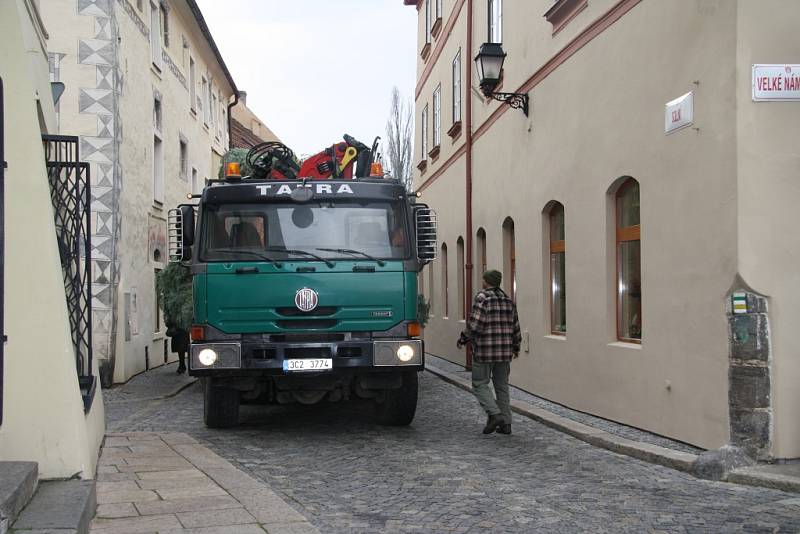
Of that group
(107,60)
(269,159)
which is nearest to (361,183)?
(269,159)

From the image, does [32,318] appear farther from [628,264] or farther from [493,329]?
[628,264]

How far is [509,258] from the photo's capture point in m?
14.4

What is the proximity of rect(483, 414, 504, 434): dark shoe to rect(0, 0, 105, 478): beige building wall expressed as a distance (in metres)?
4.41

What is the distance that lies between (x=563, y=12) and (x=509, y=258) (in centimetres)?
447

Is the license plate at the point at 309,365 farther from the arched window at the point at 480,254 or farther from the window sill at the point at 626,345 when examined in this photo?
the arched window at the point at 480,254

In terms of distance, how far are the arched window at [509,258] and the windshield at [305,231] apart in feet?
17.1

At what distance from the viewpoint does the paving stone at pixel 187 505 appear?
18.7 feet

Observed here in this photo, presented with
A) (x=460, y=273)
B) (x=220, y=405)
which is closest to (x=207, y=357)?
(x=220, y=405)

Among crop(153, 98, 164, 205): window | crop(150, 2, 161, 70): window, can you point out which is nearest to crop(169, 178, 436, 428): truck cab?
crop(153, 98, 164, 205): window

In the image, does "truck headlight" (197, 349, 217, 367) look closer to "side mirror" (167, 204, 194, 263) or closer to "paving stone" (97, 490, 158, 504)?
"side mirror" (167, 204, 194, 263)

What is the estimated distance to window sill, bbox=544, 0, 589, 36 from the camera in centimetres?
1058

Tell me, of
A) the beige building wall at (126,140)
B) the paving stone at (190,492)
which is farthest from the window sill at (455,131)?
the paving stone at (190,492)

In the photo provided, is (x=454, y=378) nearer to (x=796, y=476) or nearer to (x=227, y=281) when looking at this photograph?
(x=227, y=281)

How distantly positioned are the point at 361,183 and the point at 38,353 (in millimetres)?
4292
